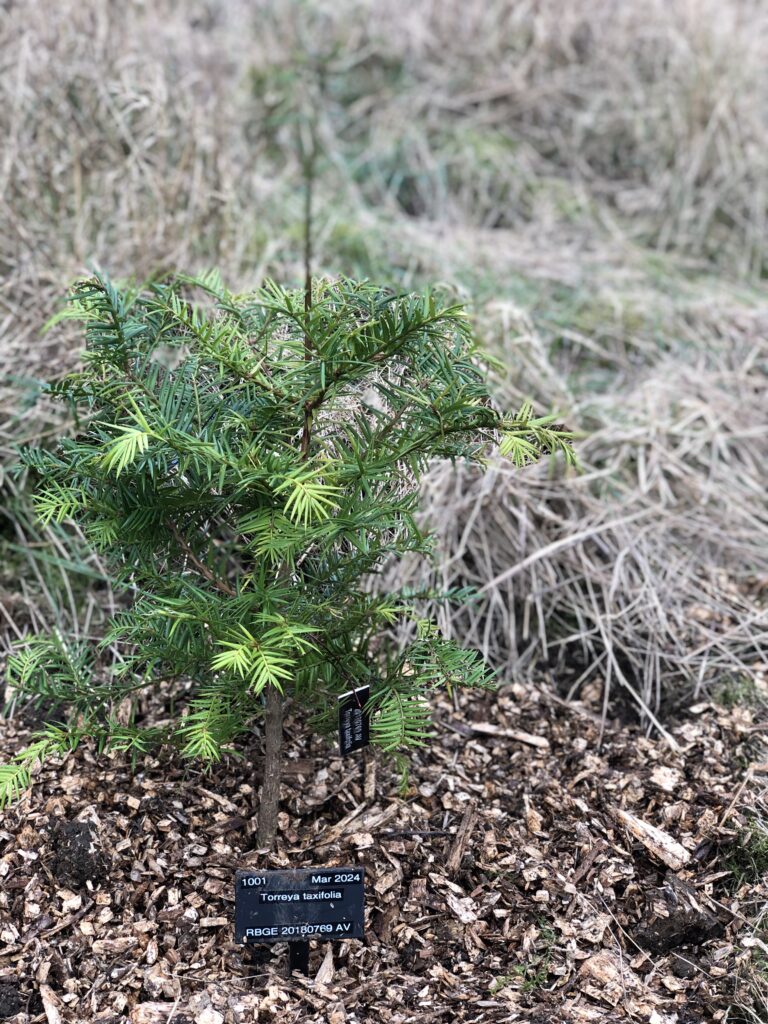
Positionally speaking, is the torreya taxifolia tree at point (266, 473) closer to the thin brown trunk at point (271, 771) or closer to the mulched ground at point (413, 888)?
the thin brown trunk at point (271, 771)

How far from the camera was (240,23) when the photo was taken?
4988 mm

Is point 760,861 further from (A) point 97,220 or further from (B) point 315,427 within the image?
(A) point 97,220

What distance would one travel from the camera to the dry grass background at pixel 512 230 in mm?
2471

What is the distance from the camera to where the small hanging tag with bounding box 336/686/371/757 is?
5.31ft

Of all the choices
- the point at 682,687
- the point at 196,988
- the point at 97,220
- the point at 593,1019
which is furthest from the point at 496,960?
the point at 97,220

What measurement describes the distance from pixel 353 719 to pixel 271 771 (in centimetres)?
20

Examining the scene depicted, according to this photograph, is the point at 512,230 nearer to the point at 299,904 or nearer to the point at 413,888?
the point at 413,888

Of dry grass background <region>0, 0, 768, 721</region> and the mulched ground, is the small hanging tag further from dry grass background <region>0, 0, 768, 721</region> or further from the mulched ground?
dry grass background <region>0, 0, 768, 721</region>

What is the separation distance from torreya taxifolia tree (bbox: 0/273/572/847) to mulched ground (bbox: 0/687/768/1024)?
23cm

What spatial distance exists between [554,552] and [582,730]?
50cm

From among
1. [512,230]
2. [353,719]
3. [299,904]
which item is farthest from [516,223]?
[299,904]

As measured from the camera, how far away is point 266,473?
139cm

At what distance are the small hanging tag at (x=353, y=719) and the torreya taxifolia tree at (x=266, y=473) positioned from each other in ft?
0.10

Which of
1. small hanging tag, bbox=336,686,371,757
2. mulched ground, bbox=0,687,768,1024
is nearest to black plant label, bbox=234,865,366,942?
mulched ground, bbox=0,687,768,1024
